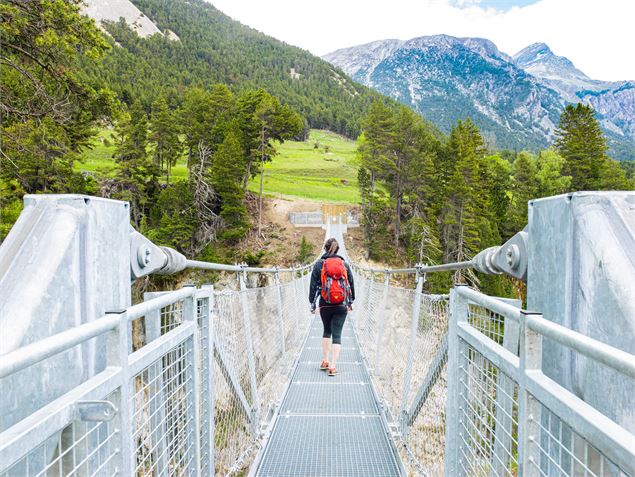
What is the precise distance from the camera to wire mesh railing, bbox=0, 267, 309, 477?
2.94 feet

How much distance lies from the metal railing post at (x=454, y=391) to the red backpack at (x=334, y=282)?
2.68 meters

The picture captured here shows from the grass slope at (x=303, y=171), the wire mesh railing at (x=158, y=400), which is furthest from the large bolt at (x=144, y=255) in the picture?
the grass slope at (x=303, y=171)

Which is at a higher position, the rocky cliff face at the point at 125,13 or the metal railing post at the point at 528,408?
the rocky cliff face at the point at 125,13

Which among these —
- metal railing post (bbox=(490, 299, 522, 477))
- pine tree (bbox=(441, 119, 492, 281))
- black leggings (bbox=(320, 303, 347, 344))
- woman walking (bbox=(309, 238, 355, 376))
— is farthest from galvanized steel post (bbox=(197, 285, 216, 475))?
pine tree (bbox=(441, 119, 492, 281))

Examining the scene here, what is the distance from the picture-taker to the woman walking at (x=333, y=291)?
4574mm

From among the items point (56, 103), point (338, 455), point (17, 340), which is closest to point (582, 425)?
point (17, 340)

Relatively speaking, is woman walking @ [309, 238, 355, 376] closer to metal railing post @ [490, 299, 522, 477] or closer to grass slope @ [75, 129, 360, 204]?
metal railing post @ [490, 299, 522, 477]

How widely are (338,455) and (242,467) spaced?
0.63 metres

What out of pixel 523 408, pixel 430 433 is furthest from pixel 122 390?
Answer: pixel 430 433

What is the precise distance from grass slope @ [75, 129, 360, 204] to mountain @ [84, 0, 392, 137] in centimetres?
1526

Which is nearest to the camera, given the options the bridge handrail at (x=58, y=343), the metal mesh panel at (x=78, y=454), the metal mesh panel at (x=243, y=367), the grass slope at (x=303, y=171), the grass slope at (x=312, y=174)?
the bridge handrail at (x=58, y=343)

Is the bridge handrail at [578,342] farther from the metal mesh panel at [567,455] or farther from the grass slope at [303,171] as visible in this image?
the grass slope at [303,171]

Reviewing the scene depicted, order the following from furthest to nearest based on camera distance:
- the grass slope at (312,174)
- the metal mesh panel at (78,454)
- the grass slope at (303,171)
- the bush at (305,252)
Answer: the grass slope at (312,174) → the grass slope at (303,171) → the bush at (305,252) → the metal mesh panel at (78,454)

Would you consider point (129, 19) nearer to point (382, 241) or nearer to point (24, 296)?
Result: point (382, 241)
